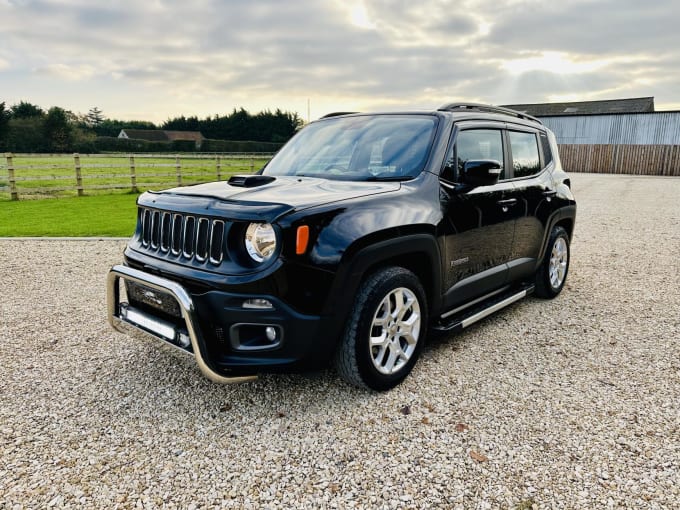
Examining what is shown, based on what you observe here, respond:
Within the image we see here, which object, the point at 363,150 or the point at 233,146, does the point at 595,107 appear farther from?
the point at 363,150

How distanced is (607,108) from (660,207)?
119ft

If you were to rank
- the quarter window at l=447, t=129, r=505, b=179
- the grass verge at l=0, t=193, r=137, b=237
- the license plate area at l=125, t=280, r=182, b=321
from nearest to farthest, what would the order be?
the license plate area at l=125, t=280, r=182, b=321 → the quarter window at l=447, t=129, r=505, b=179 → the grass verge at l=0, t=193, r=137, b=237

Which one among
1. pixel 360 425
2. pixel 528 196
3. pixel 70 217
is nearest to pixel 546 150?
pixel 528 196

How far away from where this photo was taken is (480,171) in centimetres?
349

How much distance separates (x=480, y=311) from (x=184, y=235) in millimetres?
2356

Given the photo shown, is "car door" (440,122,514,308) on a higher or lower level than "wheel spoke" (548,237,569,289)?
higher

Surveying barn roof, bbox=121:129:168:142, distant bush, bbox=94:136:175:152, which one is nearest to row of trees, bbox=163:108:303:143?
barn roof, bbox=121:129:168:142

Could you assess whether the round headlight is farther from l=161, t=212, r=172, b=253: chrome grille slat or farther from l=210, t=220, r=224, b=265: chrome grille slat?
l=161, t=212, r=172, b=253: chrome grille slat

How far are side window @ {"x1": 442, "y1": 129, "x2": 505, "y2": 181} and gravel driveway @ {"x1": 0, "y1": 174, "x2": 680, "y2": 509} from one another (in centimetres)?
145

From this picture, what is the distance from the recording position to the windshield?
11.8 ft

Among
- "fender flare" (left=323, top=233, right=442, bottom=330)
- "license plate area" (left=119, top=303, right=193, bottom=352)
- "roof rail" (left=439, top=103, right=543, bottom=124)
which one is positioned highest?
"roof rail" (left=439, top=103, right=543, bottom=124)

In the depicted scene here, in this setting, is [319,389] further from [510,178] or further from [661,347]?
[661,347]

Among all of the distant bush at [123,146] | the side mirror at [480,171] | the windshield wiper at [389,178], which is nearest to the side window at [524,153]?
the side mirror at [480,171]

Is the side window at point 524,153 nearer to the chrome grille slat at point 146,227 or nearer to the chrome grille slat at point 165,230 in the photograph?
the chrome grille slat at point 165,230
